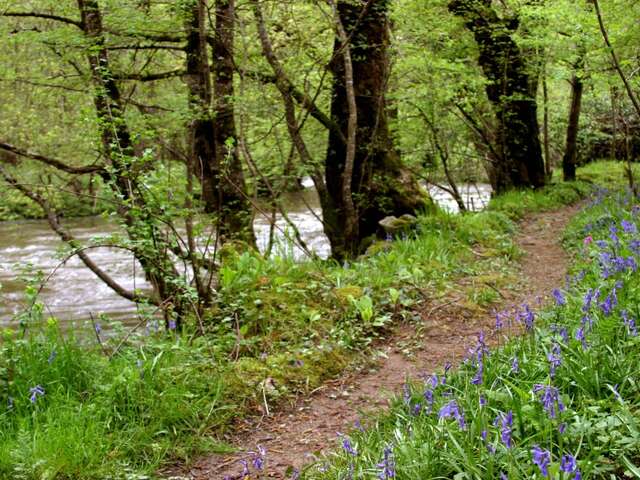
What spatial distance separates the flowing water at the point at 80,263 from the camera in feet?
32.1

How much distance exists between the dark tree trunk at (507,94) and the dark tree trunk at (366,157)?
8.35 ft

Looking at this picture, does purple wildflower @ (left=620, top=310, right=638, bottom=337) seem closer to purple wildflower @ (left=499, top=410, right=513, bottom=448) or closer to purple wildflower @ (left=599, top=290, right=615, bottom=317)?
purple wildflower @ (left=599, top=290, right=615, bottom=317)

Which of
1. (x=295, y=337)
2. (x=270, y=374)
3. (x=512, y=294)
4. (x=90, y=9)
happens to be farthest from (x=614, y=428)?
(x=90, y=9)

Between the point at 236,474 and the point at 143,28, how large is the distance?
596 centimetres

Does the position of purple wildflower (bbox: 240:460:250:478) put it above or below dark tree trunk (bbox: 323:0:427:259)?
below

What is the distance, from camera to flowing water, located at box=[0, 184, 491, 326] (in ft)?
32.1

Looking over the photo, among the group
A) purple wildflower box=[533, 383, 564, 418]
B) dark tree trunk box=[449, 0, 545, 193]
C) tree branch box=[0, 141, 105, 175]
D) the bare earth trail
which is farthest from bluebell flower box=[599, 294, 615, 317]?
dark tree trunk box=[449, 0, 545, 193]

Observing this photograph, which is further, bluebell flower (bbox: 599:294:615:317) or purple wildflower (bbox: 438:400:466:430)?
bluebell flower (bbox: 599:294:615:317)

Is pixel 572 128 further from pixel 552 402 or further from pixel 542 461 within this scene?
pixel 542 461

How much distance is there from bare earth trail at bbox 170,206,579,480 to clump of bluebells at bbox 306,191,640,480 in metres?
0.51

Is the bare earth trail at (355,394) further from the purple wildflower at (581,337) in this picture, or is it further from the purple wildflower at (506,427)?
the purple wildflower at (506,427)

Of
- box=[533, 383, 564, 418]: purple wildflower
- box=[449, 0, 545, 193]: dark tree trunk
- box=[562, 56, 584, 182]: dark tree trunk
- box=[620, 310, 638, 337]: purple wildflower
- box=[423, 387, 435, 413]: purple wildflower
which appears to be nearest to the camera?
box=[533, 383, 564, 418]: purple wildflower

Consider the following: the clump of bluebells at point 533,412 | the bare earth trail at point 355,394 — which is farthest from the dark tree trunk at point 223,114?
the clump of bluebells at point 533,412

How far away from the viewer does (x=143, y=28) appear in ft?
23.8
